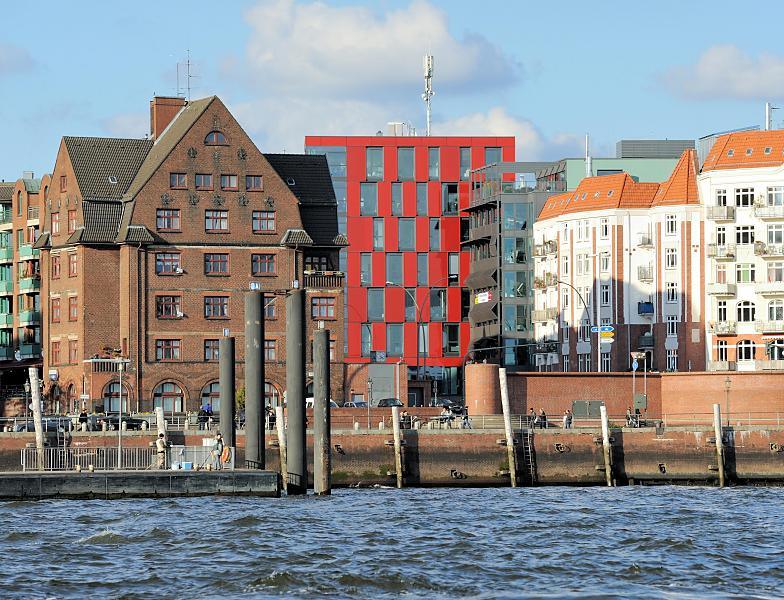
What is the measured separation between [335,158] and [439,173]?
10381 millimetres

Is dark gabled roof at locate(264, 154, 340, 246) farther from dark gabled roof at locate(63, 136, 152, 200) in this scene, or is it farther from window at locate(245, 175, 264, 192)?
dark gabled roof at locate(63, 136, 152, 200)

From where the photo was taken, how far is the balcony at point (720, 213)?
143875 millimetres

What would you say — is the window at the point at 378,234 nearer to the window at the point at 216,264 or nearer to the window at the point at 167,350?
the window at the point at 216,264

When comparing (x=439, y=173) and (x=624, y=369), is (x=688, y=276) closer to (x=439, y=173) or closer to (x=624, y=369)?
(x=624, y=369)

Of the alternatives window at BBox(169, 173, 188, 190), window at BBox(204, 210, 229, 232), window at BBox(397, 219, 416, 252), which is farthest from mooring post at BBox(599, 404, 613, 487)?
window at BBox(397, 219, 416, 252)

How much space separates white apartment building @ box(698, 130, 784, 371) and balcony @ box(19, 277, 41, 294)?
198ft

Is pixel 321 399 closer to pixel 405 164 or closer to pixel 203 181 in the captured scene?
pixel 203 181

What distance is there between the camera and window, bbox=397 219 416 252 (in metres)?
184

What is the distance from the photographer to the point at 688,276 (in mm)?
146375

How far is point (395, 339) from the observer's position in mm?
183000

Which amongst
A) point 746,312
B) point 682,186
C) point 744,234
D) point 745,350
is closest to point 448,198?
point 682,186

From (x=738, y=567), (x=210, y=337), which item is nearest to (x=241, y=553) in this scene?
(x=738, y=567)

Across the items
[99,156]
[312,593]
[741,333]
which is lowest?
[312,593]

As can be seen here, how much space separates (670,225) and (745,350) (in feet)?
39.0
